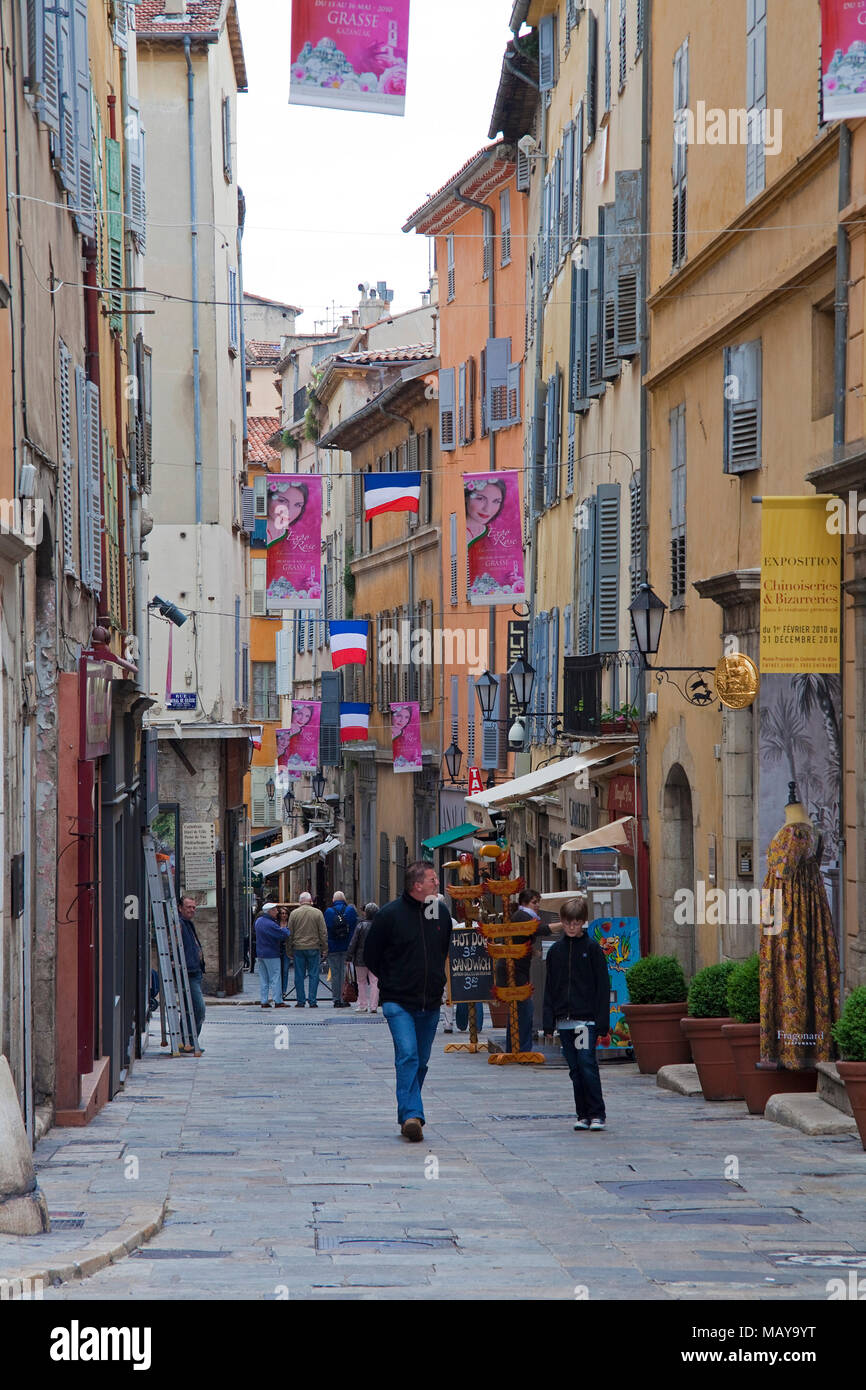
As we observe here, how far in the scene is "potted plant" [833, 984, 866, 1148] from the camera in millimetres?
10875

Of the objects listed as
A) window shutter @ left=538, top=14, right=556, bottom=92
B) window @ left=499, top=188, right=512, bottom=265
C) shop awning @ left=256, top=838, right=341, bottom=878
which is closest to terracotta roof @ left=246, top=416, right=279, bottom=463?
shop awning @ left=256, top=838, right=341, bottom=878

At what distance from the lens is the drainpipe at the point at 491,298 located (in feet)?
120

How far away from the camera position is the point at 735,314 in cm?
1608

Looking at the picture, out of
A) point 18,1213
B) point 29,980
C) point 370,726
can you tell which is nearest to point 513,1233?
point 18,1213

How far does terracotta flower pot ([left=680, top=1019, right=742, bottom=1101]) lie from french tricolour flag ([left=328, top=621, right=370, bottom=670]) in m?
24.9

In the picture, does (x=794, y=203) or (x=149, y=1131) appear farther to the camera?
(x=794, y=203)

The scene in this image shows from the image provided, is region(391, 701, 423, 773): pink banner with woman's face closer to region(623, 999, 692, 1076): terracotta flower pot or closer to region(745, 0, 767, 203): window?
region(623, 999, 692, 1076): terracotta flower pot

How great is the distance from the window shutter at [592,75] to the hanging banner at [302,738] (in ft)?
82.5

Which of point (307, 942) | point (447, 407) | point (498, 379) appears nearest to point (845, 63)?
point (307, 942)

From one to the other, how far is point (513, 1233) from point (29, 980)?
14.6 ft

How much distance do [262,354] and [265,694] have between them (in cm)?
1588

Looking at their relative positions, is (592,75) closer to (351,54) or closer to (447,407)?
(351,54)

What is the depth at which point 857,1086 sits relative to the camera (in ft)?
35.8

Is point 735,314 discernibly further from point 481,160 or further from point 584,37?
point 481,160
